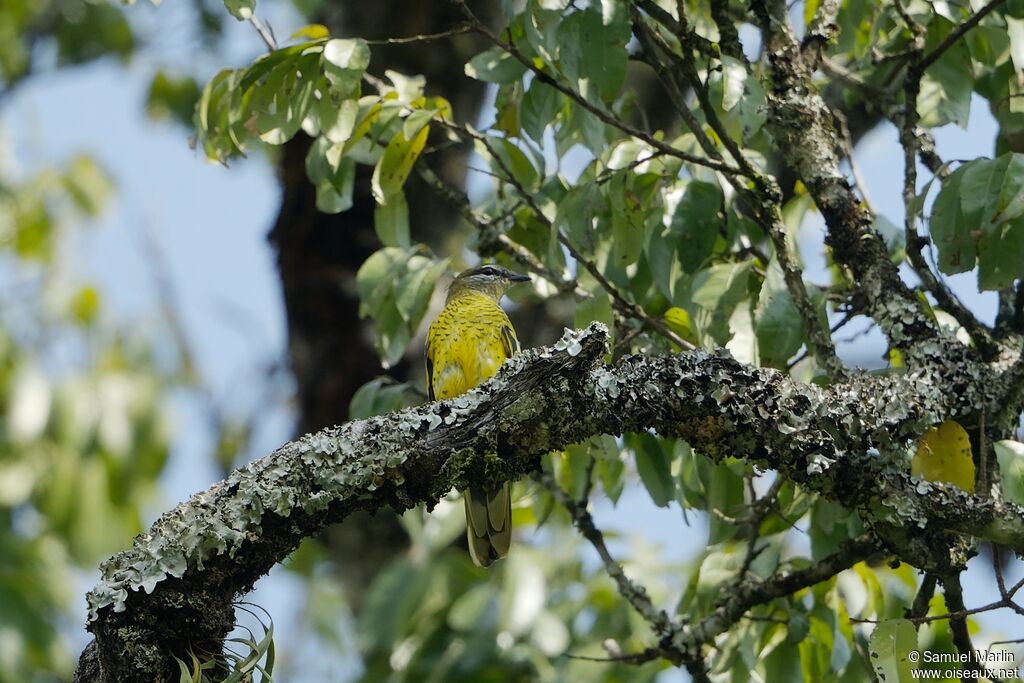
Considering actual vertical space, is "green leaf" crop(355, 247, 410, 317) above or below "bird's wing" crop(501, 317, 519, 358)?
below

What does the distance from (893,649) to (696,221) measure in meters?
1.32

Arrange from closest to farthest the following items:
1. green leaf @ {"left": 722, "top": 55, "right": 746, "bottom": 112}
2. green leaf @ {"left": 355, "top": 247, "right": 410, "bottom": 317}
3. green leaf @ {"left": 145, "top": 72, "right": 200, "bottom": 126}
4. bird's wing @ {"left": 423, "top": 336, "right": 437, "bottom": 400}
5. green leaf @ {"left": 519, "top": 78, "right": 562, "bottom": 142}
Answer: green leaf @ {"left": 722, "top": 55, "right": 746, "bottom": 112}, green leaf @ {"left": 519, "top": 78, "right": 562, "bottom": 142}, green leaf @ {"left": 355, "top": 247, "right": 410, "bottom": 317}, bird's wing @ {"left": 423, "top": 336, "right": 437, "bottom": 400}, green leaf @ {"left": 145, "top": 72, "right": 200, "bottom": 126}

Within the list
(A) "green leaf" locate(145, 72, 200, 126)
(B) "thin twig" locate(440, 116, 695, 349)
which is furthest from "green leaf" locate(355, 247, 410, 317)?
(A) "green leaf" locate(145, 72, 200, 126)

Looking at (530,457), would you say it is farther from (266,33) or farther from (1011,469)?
(266,33)

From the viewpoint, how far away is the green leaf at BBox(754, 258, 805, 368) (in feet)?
10.3

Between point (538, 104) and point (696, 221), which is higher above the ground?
point (538, 104)

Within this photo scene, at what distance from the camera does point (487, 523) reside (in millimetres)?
4008

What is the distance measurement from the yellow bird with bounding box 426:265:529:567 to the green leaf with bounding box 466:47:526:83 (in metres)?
1.05

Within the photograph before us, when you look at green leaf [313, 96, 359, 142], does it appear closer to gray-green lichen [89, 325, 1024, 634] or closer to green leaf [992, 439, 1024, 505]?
gray-green lichen [89, 325, 1024, 634]

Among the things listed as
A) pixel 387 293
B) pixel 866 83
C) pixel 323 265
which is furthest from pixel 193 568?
pixel 323 265

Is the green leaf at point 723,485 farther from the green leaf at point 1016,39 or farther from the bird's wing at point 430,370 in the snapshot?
the green leaf at point 1016,39

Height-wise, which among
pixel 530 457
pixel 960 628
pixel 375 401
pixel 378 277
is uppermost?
pixel 378 277

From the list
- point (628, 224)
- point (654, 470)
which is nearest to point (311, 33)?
point (628, 224)

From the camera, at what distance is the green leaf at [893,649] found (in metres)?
2.59
